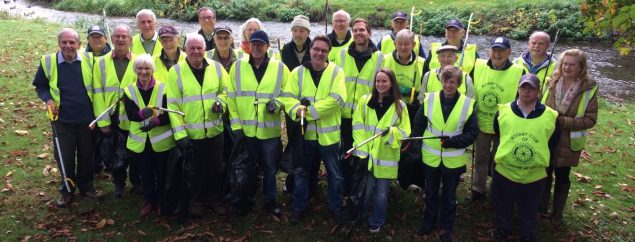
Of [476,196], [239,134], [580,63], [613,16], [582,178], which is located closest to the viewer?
[613,16]

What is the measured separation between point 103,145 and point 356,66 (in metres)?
3.66

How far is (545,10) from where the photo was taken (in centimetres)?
2536

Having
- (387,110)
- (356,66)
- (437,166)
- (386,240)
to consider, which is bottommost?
(386,240)

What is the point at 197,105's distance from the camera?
6.13 metres

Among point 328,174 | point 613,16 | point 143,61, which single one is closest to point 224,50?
point 143,61

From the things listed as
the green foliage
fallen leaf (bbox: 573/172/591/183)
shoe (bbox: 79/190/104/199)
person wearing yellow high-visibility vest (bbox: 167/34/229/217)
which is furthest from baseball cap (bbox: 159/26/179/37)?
fallen leaf (bbox: 573/172/591/183)

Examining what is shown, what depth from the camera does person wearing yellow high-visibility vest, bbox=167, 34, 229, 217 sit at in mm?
6086

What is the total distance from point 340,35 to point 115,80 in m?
3.24

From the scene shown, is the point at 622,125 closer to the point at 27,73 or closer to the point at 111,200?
the point at 111,200

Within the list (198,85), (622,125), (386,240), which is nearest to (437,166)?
(386,240)

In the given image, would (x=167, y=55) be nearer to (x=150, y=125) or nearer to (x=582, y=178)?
(x=150, y=125)

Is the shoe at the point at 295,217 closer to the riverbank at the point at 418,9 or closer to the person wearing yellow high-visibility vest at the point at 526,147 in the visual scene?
the person wearing yellow high-visibility vest at the point at 526,147

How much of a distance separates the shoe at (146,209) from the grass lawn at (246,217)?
9 cm

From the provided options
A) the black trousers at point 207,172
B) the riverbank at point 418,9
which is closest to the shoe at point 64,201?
the black trousers at point 207,172
